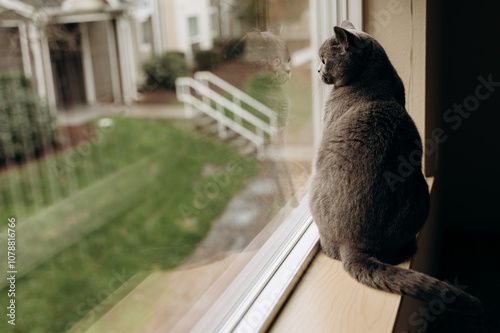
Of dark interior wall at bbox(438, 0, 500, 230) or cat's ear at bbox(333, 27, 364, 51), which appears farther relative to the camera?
dark interior wall at bbox(438, 0, 500, 230)

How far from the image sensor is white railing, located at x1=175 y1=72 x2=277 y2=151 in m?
1.02

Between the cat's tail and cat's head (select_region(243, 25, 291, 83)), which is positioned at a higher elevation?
cat's head (select_region(243, 25, 291, 83))

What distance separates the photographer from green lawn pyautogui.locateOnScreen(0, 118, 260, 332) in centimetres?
68

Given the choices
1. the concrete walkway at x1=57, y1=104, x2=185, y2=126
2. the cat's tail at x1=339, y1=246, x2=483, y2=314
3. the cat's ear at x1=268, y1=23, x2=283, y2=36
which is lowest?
the cat's tail at x1=339, y1=246, x2=483, y2=314

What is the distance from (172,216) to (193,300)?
0.44 metres

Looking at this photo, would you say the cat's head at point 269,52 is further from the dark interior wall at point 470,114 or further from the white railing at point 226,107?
the dark interior wall at point 470,114

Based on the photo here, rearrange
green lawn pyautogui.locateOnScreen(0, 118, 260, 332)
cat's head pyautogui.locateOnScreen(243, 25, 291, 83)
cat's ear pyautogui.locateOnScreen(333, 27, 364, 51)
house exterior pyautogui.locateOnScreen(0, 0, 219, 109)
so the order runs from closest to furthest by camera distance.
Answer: house exterior pyautogui.locateOnScreen(0, 0, 219, 109), green lawn pyautogui.locateOnScreen(0, 118, 260, 332), cat's ear pyautogui.locateOnScreen(333, 27, 364, 51), cat's head pyautogui.locateOnScreen(243, 25, 291, 83)

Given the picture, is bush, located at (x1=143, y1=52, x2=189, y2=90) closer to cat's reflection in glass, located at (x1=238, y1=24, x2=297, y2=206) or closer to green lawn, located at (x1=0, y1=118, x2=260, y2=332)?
green lawn, located at (x1=0, y1=118, x2=260, y2=332)

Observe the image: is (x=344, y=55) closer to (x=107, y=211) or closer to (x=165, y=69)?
(x=165, y=69)

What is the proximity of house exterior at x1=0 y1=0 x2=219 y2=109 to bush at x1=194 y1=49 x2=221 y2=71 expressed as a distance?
0.39 ft

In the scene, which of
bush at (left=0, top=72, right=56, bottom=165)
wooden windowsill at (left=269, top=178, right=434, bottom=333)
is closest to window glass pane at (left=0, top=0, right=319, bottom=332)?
bush at (left=0, top=72, right=56, bottom=165)

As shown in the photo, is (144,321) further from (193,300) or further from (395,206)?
(395,206)

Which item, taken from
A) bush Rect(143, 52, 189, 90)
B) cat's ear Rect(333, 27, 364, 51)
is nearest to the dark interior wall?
cat's ear Rect(333, 27, 364, 51)

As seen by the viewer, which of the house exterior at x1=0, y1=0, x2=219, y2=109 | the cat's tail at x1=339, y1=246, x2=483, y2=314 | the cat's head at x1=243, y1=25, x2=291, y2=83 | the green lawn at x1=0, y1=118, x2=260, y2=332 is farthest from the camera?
the cat's head at x1=243, y1=25, x2=291, y2=83
